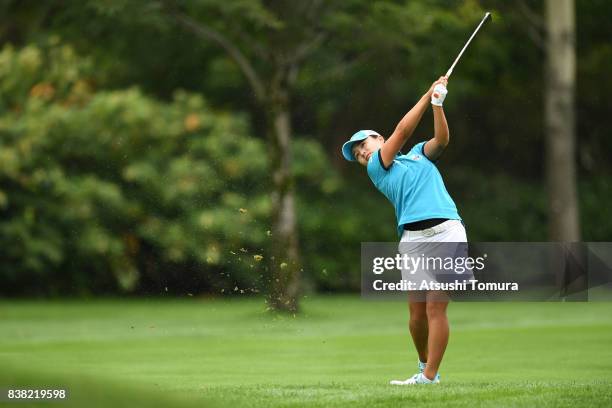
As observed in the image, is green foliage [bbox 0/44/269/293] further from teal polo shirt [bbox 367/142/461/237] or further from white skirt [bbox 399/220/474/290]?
white skirt [bbox 399/220/474/290]

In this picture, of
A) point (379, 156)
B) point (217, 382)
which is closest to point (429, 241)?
point (379, 156)

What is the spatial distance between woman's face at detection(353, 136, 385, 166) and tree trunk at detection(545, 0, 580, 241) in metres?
12.0

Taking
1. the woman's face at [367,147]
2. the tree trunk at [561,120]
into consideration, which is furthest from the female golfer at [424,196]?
the tree trunk at [561,120]

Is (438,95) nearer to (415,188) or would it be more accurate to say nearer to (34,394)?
(415,188)

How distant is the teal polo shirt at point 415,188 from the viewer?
7031mm

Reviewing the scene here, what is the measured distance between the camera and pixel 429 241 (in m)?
7.01

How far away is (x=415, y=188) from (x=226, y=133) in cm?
1228

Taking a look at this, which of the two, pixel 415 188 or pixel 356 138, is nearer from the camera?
pixel 415 188

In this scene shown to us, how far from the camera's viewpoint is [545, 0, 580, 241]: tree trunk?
18.9m

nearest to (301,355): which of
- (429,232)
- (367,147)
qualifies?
(367,147)

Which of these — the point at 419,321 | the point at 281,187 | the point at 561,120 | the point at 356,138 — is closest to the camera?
the point at 419,321

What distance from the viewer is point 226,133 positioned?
755 inches

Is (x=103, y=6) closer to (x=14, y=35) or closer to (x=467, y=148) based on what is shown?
(x=14, y=35)

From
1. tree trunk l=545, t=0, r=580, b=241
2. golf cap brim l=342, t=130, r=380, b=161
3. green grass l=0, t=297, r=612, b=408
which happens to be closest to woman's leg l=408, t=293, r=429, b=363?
green grass l=0, t=297, r=612, b=408
